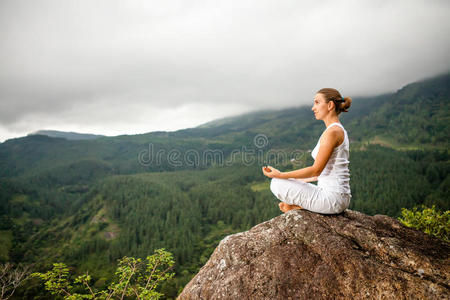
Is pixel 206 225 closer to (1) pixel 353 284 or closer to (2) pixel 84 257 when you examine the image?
(2) pixel 84 257

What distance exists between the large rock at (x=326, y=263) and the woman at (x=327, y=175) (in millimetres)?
445

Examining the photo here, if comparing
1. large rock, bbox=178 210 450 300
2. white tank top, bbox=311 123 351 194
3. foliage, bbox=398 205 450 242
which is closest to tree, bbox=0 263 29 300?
large rock, bbox=178 210 450 300

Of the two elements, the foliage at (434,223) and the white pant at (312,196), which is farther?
the foliage at (434,223)

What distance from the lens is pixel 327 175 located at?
520 cm

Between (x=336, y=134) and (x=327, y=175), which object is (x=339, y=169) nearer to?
(x=327, y=175)

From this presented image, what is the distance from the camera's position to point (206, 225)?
13812 centimetres

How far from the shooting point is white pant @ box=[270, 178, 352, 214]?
5098mm

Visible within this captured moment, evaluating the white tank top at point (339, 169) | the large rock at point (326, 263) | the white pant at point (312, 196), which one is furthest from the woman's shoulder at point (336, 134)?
the large rock at point (326, 263)

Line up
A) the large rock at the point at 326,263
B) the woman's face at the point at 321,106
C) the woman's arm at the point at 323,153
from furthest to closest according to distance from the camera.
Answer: the woman's face at the point at 321,106 < the woman's arm at the point at 323,153 < the large rock at the point at 326,263

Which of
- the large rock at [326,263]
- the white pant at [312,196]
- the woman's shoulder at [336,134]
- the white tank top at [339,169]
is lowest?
the large rock at [326,263]

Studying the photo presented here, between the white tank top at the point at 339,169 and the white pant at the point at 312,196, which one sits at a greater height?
the white tank top at the point at 339,169

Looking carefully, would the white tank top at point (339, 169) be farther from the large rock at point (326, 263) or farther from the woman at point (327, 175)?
the large rock at point (326, 263)

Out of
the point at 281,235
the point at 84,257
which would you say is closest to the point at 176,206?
the point at 84,257

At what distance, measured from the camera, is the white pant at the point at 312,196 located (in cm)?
510
